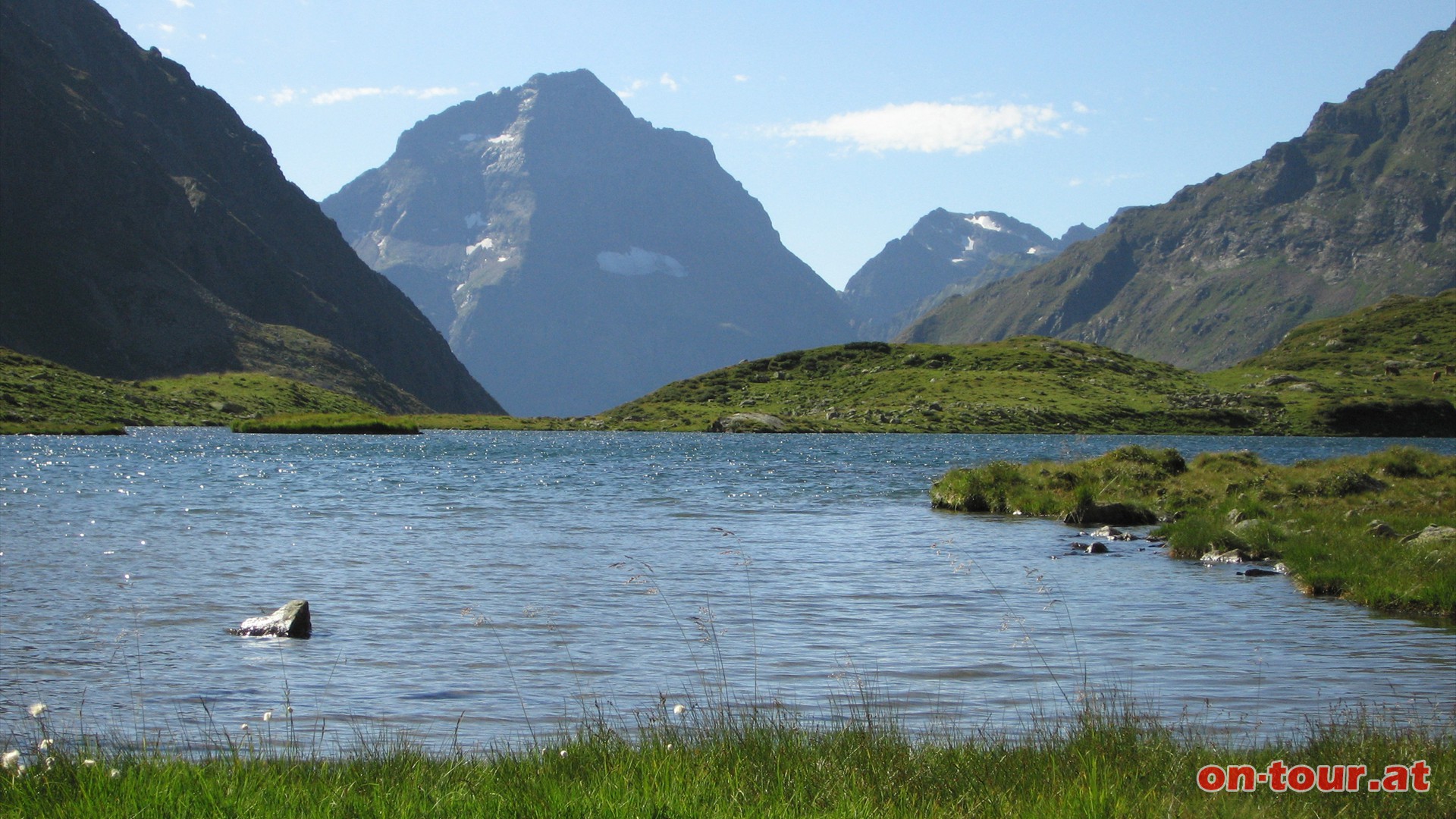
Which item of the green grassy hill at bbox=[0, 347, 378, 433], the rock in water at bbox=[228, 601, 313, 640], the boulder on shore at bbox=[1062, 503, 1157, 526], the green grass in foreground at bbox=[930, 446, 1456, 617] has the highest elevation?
the green grassy hill at bbox=[0, 347, 378, 433]

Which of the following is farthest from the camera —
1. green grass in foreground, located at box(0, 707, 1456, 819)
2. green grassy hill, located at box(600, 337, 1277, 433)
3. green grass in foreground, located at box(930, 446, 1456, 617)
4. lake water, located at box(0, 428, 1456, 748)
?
green grassy hill, located at box(600, 337, 1277, 433)

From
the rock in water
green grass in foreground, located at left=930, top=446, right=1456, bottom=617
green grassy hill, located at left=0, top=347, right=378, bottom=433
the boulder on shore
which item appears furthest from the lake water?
green grassy hill, located at left=0, top=347, right=378, bottom=433

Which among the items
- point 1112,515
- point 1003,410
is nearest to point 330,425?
point 1003,410

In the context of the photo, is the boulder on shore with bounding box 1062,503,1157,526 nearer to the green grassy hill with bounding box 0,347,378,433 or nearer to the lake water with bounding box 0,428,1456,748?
the lake water with bounding box 0,428,1456,748

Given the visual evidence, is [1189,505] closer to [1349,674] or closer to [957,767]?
[1349,674]

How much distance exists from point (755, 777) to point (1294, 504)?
1299 inches

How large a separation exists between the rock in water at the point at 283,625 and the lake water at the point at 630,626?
378 millimetres

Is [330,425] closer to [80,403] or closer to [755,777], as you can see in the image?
[80,403]

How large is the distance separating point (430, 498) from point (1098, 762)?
45.0 metres

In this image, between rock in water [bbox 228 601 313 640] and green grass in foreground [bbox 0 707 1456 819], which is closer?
green grass in foreground [bbox 0 707 1456 819]
